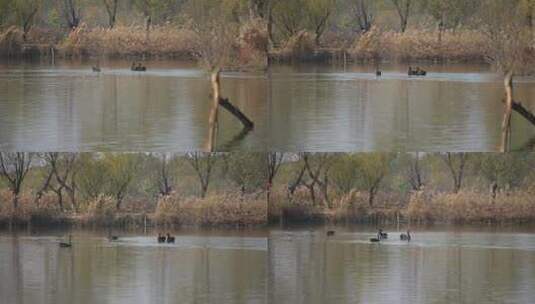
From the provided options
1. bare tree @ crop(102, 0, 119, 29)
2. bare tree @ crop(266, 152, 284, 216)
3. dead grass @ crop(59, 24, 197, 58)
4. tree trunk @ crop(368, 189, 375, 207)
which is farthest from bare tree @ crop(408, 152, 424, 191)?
bare tree @ crop(102, 0, 119, 29)

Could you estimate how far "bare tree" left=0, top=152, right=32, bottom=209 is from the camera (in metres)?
9.52

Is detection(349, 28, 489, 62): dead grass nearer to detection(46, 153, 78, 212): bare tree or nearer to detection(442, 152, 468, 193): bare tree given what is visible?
detection(442, 152, 468, 193): bare tree

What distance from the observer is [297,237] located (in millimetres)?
9531

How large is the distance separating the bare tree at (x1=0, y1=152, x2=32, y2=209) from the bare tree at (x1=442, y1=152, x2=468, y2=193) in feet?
8.80

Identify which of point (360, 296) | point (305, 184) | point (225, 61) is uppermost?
point (225, 61)

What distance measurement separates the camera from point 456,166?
9.50 m

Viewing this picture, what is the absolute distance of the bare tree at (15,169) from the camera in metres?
9.52

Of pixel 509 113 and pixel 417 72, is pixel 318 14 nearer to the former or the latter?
pixel 417 72

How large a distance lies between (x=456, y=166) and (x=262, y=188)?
1251 mm

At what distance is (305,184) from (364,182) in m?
0.38

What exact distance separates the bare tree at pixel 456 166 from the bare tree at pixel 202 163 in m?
1.49

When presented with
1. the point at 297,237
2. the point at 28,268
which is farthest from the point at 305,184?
the point at 28,268

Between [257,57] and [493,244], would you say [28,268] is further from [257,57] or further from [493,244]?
[493,244]

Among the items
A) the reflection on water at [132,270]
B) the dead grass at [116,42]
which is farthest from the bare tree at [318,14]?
the reflection on water at [132,270]
